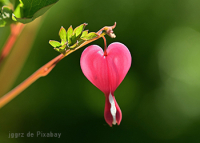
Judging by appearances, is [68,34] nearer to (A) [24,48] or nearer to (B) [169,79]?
(A) [24,48]

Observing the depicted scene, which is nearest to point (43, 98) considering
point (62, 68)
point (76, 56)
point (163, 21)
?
point (62, 68)

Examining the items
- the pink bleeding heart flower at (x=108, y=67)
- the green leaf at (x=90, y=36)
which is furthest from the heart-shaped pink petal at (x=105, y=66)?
the green leaf at (x=90, y=36)

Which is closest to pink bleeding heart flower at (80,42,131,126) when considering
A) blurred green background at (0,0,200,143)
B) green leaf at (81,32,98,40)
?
green leaf at (81,32,98,40)

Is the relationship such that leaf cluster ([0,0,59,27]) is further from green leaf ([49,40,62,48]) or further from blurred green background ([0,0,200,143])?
blurred green background ([0,0,200,143])

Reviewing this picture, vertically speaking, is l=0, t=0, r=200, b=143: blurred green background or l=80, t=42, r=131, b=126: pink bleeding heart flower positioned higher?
l=0, t=0, r=200, b=143: blurred green background

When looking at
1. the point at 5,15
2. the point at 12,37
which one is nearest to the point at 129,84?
the point at 12,37

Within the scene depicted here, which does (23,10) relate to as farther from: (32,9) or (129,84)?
(129,84)

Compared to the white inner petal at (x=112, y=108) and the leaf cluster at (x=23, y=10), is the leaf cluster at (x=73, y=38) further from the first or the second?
the white inner petal at (x=112, y=108)
